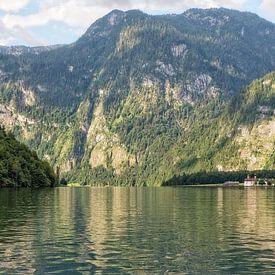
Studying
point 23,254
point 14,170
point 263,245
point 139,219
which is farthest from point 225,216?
point 14,170

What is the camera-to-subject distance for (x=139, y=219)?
75750 mm

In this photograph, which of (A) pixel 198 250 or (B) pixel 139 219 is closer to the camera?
(A) pixel 198 250

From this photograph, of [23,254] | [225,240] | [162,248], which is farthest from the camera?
[225,240]

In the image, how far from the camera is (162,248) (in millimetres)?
48875

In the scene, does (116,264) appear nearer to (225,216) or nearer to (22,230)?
(22,230)

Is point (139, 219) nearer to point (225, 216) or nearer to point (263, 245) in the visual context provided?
point (225, 216)

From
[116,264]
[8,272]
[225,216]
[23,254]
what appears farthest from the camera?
[225,216]

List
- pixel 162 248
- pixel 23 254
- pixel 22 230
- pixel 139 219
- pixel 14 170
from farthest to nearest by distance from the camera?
pixel 14 170 < pixel 139 219 < pixel 22 230 < pixel 162 248 < pixel 23 254

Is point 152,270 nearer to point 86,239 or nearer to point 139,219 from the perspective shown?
point 86,239

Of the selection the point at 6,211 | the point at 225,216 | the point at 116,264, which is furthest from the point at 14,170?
the point at 116,264

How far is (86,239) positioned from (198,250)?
1184 cm

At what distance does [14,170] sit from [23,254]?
152m

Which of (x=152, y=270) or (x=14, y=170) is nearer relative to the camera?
(x=152, y=270)

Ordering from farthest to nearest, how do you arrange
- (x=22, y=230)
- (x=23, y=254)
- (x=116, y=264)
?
(x=22, y=230), (x=23, y=254), (x=116, y=264)
